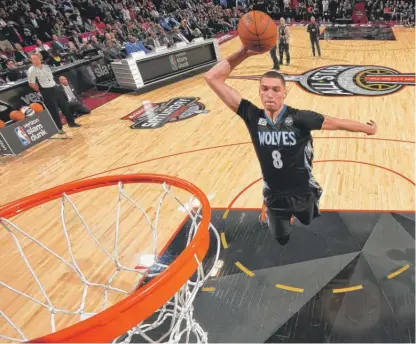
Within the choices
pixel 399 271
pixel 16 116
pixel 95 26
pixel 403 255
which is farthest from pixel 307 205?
pixel 95 26

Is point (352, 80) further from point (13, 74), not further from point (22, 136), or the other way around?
point (13, 74)

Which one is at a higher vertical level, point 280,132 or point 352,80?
point 280,132

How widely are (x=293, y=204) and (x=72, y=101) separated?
7.81 metres

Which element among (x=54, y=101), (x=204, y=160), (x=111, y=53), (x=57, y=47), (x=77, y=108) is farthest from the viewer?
(x=57, y=47)

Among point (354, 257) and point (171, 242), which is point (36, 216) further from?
point (354, 257)

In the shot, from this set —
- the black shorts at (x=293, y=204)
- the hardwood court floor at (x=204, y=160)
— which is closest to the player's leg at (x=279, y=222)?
the black shorts at (x=293, y=204)

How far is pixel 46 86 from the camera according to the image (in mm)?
7957

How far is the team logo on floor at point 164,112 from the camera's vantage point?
8938 millimetres

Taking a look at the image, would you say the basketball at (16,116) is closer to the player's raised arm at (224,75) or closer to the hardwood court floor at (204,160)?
the hardwood court floor at (204,160)

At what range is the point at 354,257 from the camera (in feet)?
13.0

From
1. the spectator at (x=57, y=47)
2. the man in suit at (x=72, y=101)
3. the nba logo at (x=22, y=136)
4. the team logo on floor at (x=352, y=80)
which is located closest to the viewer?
the nba logo at (x=22, y=136)

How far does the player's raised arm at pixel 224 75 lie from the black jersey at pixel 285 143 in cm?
13

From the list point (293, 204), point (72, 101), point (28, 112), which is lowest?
point (72, 101)

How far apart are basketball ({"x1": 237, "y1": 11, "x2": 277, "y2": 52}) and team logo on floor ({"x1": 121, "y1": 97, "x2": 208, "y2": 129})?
532cm
